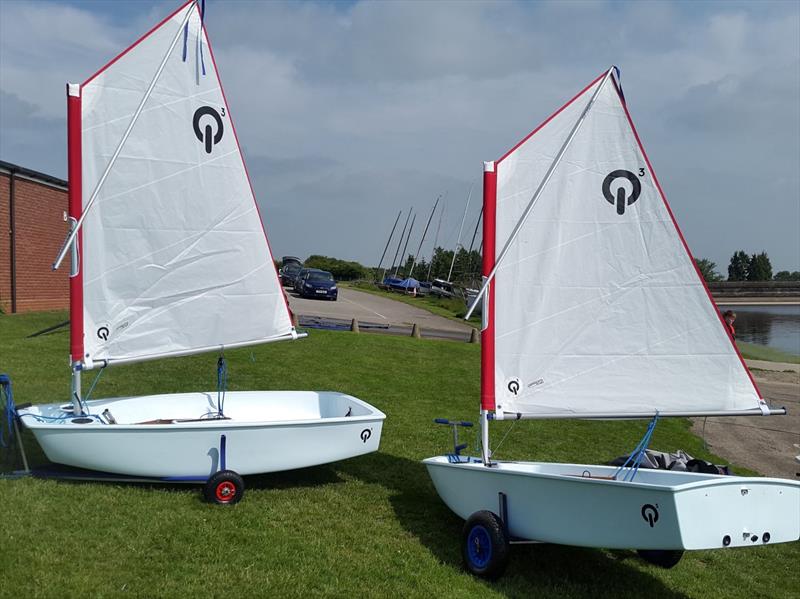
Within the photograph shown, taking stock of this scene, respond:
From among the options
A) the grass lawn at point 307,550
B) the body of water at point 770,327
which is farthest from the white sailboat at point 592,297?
the body of water at point 770,327

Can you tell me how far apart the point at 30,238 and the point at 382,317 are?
14.8m

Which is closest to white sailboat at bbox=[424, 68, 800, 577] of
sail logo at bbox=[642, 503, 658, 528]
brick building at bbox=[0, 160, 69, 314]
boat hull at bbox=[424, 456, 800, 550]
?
boat hull at bbox=[424, 456, 800, 550]

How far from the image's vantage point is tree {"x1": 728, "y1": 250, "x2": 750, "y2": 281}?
108688 millimetres

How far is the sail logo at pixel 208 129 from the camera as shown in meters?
7.65

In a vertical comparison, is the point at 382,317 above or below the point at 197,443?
below

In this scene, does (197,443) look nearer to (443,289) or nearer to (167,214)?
(167,214)

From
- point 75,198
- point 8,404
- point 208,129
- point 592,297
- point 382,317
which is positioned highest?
point 208,129

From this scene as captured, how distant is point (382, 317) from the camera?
3030cm

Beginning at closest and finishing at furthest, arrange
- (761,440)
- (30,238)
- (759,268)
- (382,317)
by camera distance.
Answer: (761,440) → (30,238) → (382,317) → (759,268)

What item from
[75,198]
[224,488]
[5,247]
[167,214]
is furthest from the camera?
[5,247]

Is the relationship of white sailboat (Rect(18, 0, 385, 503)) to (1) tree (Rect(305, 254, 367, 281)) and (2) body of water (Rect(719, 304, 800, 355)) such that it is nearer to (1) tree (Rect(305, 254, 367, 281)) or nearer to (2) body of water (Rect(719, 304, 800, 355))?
(2) body of water (Rect(719, 304, 800, 355))

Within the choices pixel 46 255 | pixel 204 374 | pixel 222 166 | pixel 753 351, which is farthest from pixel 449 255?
pixel 222 166

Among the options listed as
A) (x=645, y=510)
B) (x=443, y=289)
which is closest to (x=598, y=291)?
(x=645, y=510)

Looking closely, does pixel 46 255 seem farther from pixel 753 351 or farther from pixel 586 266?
pixel 753 351
